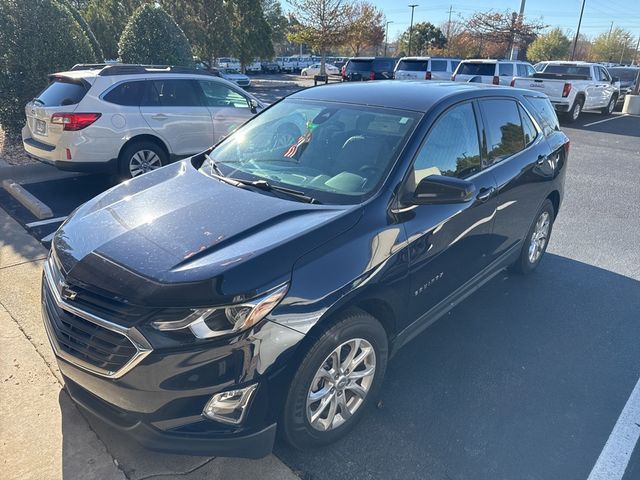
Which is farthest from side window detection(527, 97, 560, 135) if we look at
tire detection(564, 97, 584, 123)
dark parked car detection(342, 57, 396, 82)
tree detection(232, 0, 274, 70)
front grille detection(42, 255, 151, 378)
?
tree detection(232, 0, 274, 70)

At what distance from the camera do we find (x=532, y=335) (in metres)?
3.62

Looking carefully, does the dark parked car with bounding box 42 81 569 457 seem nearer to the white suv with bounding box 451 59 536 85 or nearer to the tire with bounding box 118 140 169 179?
the tire with bounding box 118 140 169 179

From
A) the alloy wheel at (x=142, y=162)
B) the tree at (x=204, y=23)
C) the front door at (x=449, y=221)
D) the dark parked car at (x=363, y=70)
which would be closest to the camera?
the front door at (x=449, y=221)

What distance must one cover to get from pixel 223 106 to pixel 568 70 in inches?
583

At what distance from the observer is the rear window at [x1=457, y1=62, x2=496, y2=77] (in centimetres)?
1767

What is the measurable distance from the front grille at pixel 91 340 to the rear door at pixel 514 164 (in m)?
2.72

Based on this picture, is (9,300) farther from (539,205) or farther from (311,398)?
(539,205)

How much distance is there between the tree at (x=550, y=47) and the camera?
5350 cm

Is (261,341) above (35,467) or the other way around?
above

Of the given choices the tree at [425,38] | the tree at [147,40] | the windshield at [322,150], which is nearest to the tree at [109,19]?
the tree at [147,40]

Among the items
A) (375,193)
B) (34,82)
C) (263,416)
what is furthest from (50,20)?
(263,416)

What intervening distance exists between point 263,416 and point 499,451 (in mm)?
1350

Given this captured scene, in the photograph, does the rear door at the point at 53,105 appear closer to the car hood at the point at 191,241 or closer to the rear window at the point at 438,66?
the car hood at the point at 191,241

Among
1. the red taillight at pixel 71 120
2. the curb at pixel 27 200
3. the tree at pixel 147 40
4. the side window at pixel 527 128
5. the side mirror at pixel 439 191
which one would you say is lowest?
the curb at pixel 27 200
